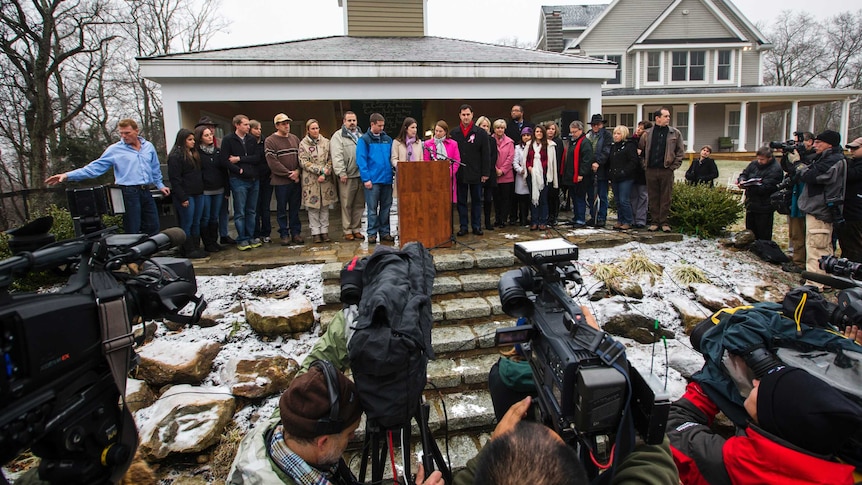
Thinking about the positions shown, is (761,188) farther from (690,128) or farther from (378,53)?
(690,128)

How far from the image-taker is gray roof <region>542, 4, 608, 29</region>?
2142cm

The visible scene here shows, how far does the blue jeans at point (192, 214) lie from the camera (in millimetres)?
5555

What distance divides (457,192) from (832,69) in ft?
130

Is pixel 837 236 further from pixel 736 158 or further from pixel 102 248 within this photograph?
pixel 736 158

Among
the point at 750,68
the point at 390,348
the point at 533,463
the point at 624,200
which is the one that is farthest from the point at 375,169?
the point at 750,68

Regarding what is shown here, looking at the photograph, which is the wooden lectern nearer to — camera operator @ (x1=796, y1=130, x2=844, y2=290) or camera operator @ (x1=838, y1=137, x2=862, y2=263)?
camera operator @ (x1=796, y1=130, x2=844, y2=290)

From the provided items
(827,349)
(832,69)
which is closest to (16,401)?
(827,349)

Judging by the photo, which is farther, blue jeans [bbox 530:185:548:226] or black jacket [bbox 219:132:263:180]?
blue jeans [bbox 530:185:548:226]

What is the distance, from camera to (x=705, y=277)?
18.3 feet

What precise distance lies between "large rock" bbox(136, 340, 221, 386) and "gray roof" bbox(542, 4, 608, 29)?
72.9 ft

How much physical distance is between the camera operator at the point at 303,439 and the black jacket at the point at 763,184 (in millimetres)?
6995

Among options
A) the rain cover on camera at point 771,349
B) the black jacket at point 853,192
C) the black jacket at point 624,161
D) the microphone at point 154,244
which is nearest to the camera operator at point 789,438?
the rain cover on camera at point 771,349

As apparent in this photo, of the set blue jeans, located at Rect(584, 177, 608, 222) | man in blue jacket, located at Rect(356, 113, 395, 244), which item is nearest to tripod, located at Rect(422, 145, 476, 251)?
man in blue jacket, located at Rect(356, 113, 395, 244)

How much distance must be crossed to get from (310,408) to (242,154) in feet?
16.9
